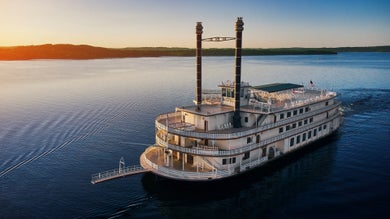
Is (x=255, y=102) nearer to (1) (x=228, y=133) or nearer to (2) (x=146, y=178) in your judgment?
(1) (x=228, y=133)

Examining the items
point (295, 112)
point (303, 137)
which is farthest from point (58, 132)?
point (303, 137)

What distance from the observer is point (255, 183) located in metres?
41.1

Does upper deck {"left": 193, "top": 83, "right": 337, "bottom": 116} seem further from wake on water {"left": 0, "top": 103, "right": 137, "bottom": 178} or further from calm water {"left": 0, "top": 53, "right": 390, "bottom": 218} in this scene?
wake on water {"left": 0, "top": 103, "right": 137, "bottom": 178}

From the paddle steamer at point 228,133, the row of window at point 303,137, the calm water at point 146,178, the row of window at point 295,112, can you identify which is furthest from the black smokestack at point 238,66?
the row of window at point 303,137

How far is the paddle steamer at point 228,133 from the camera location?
129 ft

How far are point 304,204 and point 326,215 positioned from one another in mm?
3016

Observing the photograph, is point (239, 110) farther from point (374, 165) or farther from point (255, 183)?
point (374, 165)

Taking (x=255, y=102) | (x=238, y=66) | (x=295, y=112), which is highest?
(x=238, y=66)

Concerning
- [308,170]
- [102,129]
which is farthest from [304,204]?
[102,129]

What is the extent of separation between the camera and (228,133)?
4038cm

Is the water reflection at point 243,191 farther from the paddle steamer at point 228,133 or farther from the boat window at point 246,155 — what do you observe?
the boat window at point 246,155

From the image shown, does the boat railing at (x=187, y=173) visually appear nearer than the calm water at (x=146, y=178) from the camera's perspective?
No

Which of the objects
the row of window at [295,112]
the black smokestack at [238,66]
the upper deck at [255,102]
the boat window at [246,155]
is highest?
the black smokestack at [238,66]

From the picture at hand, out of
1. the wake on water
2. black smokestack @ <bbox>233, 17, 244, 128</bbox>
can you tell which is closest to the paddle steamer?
black smokestack @ <bbox>233, 17, 244, 128</bbox>
